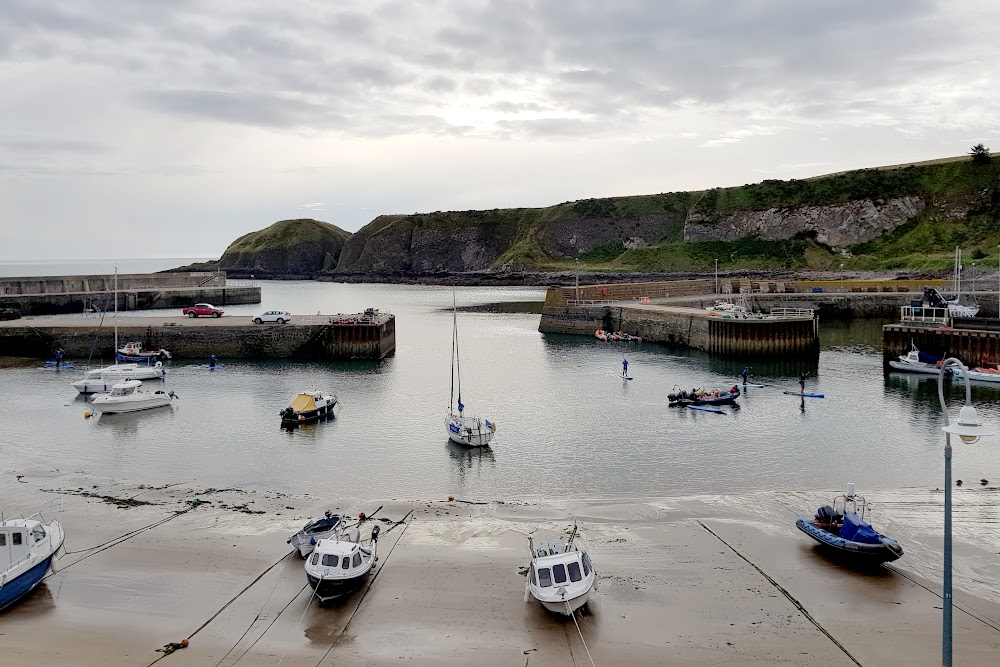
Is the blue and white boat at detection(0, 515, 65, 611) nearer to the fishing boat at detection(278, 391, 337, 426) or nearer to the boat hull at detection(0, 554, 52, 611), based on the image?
the boat hull at detection(0, 554, 52, 611)

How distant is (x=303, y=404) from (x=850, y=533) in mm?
29835

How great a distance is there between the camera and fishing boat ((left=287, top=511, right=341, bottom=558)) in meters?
22.5

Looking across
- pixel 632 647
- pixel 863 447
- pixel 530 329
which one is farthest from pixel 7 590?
pixel 530 329

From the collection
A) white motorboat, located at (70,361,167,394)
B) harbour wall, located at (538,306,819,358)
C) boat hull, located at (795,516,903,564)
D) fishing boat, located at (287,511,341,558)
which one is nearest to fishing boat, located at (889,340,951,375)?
harbour wall, located at (538,306,819,358)

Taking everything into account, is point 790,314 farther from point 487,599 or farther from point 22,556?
point 22,556

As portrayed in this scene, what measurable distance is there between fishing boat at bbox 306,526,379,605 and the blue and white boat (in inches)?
273

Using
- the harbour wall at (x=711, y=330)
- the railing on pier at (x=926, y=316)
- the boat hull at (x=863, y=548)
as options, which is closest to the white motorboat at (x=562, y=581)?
the boat hull at (x=863, y=548)

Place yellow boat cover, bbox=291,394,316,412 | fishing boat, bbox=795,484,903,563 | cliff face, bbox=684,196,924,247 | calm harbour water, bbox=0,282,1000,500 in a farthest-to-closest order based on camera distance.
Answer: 1. cliff face, bbox=684,196,924,247
2. yellow boat cover, bbox=291,394,316,412
3. calm harbour water, bbox=0,282,1000,500
4. fishing boat, bbox=795,484,903,563

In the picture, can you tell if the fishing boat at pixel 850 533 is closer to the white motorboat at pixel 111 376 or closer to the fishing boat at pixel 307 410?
the fishing boat at pixel 307 410

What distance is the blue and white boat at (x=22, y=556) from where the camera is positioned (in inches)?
773

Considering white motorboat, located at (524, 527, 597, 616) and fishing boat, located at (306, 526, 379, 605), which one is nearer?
white motorboat, located at (524, 527, 597, 616)

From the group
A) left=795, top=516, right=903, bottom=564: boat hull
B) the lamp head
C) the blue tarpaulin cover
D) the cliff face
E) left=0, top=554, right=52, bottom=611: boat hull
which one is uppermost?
the cliff face

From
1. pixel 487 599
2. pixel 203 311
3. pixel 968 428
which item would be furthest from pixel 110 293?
pixel 968 428

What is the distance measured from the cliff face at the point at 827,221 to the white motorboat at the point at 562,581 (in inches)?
5485
